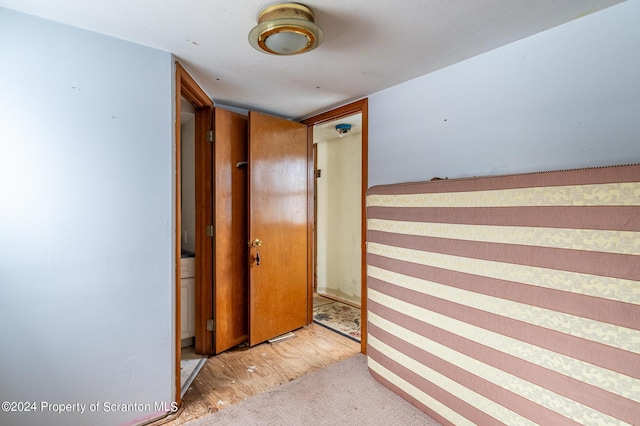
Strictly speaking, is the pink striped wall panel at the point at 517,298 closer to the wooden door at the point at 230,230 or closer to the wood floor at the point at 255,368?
the wood floor at the point at 255,368

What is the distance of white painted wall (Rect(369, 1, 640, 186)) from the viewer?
1283 millimetres

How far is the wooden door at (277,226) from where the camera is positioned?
2600mm

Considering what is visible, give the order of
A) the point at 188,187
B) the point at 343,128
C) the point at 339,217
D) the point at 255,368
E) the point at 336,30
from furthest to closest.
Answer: the point at 339,217 < the point at 343,128 < the point at 188,187 < the point at 255,368 < the point at 336,30

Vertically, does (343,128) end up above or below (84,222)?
above

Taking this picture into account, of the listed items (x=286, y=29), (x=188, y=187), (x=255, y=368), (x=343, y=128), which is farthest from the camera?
(x=343, y=128)

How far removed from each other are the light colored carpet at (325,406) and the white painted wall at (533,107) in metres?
1.50

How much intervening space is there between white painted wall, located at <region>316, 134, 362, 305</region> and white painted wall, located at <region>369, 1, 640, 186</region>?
61.3 inches

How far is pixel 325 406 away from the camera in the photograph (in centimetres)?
182

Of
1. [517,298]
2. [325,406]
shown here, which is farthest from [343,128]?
[325,406]

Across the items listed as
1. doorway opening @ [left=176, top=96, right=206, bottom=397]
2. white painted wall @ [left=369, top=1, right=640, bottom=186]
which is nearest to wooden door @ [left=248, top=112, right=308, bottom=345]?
doorway opening @ [left=176, top=96, right=206, bottom=397]

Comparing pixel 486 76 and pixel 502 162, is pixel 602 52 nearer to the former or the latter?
pixel 486 76

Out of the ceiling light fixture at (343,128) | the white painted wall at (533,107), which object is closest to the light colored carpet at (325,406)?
the white painted wall at (533,107)

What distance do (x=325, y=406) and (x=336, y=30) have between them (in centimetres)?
219

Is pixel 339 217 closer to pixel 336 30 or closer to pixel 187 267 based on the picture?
pixel 187 267
